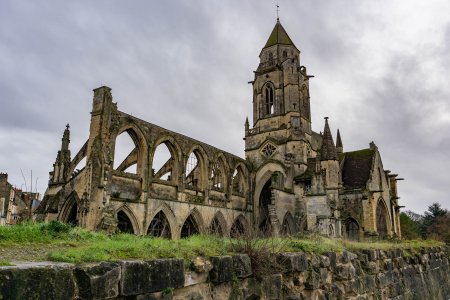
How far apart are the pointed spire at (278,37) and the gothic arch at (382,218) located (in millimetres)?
16765

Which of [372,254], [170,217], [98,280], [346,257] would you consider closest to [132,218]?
[170,217]

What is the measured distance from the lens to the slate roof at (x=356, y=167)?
28211mm

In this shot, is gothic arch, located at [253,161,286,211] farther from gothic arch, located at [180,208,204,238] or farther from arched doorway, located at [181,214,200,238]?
arched doorway, located at [181,214,200,238]

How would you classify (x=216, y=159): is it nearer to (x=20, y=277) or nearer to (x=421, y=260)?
(x=421, y=260)

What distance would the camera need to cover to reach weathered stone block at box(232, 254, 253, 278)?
4.41 meters

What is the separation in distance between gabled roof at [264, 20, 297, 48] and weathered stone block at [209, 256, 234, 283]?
32.9m

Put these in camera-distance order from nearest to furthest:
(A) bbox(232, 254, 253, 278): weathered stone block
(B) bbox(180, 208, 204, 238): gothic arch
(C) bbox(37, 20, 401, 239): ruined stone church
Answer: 1. (A) bbox(232, 254, 253, 278): weathered stone block
2. (C) bbox(37, 20, 401, 239): ruined stone church
3. (B) bbox(180, 208, 204, 238): gothic arch

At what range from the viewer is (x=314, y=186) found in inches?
905

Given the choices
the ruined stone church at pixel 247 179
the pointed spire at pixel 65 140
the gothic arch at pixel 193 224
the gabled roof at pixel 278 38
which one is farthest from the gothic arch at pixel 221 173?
the gabled roof at pixel 278 38

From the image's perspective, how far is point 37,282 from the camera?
8.18 ft

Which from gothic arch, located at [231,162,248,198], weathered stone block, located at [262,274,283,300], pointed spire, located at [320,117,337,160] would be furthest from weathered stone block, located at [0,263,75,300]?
pointed spire, located at [320,117,337,160]

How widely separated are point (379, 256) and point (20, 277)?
8.15 m

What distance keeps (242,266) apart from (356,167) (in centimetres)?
2727

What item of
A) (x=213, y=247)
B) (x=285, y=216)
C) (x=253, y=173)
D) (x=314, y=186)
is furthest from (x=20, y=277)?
(x=253, y=173)
